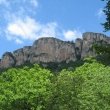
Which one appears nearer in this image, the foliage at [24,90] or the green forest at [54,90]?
the green forest at [54,90]

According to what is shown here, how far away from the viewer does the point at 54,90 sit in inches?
1949

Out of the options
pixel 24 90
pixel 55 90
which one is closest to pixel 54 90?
pixel 55 90

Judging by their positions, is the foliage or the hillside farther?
the foliage

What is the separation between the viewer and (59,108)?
45.8 meters

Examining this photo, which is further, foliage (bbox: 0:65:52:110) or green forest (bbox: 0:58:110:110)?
foliage (bbox: 0:65:52:110)

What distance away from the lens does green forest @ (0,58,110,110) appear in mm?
39625

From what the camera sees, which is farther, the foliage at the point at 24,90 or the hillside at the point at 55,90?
the foliage at the point at 24,90

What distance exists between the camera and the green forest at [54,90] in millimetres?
39625

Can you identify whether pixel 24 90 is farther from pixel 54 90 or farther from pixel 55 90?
pixel 55 90

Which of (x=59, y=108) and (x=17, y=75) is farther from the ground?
(x=17, y=75)

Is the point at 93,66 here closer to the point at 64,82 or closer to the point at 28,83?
the point at 28,83

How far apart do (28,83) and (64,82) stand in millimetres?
11513

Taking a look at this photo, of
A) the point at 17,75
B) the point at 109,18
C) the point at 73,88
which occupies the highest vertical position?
the point at 17,75

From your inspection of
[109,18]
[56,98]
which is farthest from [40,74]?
[109,18]
